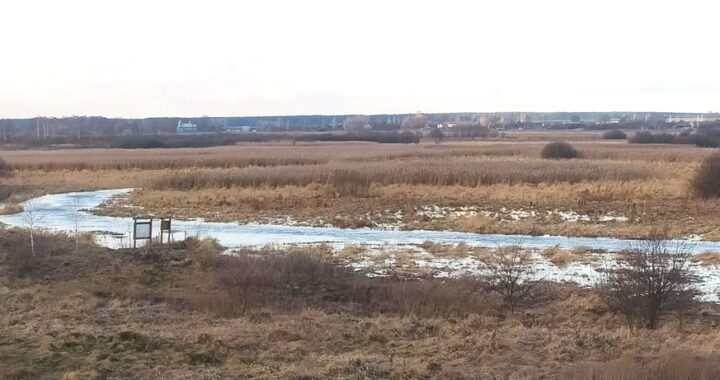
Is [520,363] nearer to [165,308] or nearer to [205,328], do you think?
[205,328]

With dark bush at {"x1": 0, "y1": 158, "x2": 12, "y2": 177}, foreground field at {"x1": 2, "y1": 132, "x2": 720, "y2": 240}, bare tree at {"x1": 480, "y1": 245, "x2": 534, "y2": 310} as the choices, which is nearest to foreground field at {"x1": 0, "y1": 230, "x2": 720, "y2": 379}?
bare tree at {"x1": 480, "y1": 245, "x2": 534, "y2": 310}

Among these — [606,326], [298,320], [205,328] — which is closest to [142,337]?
[205,328]

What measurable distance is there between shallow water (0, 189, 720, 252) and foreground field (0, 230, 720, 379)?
21.5 feet

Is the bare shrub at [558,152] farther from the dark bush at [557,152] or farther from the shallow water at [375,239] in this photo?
the shallow water at [375,239]

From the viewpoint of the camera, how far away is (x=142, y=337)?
11.1m

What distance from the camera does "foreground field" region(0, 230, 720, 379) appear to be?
9586 mm

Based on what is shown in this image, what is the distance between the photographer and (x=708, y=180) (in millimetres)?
34781

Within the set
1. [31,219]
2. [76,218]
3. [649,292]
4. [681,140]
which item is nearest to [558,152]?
[681,140]

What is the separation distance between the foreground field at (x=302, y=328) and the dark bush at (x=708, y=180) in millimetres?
21715

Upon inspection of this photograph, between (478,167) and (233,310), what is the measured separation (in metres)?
36.0

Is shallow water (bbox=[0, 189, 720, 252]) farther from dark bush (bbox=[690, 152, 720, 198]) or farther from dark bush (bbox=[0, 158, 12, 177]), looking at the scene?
dark bush (bbox=[0, 158, 12, 177])

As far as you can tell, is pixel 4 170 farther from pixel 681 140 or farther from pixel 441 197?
pixel 681 140

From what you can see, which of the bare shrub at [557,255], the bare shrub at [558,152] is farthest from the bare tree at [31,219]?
the bare shrub at [558,152]

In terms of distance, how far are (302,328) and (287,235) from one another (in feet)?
47.4
